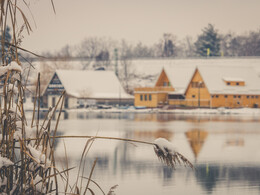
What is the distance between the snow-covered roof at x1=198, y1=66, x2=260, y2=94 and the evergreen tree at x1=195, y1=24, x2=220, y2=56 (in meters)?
27.2

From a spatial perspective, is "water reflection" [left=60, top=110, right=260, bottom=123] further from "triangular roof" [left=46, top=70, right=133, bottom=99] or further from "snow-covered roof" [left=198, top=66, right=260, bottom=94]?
"triangular roof" [left=46, top=70, right=133, bottom=99]

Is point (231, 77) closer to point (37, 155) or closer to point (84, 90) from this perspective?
point (84, 90)

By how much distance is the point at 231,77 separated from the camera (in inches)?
1908

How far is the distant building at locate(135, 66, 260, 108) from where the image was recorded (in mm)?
46125

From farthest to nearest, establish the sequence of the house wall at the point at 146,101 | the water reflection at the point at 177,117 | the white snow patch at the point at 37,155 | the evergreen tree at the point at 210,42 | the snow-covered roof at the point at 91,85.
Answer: the evergreen tree at the point at 210,42, the snow-covered roof at the point at 91,85, the house wall at the point at 146,101, the water reflection at the point at 177,117, the white snow patch at the point at 37,155

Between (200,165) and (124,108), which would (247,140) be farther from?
(124,108)

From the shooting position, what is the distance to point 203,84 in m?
47.4

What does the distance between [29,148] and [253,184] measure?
601cm

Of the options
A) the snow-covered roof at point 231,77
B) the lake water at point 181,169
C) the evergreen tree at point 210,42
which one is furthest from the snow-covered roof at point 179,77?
the lake water at point 181,169

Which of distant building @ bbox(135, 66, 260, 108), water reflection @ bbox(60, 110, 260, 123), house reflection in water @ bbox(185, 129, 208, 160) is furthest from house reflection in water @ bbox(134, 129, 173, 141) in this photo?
distant building @ bbox(135, 66, 260, 108)

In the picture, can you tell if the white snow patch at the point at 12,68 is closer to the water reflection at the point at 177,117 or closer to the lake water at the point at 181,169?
the lake water at the point at 181,169

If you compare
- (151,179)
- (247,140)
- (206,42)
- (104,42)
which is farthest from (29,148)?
(104,42)

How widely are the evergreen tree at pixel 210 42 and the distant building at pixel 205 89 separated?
2695 centimetres

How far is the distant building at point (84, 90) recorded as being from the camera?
2003 inches
